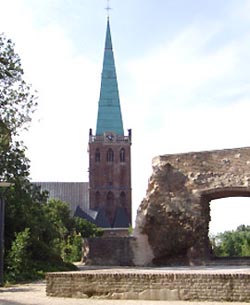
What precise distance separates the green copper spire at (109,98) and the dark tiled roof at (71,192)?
31.9ft

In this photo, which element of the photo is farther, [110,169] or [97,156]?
[97,156]

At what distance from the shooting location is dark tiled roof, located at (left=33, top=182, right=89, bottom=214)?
267 feet

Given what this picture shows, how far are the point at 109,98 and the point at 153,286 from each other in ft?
209

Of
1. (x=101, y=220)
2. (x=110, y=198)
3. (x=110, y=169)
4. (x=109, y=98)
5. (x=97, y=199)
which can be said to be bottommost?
(x=101, y=220)

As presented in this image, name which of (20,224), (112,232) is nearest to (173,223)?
(20,224)

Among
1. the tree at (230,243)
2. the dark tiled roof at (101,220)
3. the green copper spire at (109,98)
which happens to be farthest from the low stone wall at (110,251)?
the dark tiled roof at (101,220)

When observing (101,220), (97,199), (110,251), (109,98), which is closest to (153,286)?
(110,251)

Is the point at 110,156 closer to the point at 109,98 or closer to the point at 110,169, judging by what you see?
the point at 110,169

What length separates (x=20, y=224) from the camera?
2164cm

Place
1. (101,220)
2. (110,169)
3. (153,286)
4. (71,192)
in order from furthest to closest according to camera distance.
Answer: (110,169), (71,192), (101,220), (153,286)

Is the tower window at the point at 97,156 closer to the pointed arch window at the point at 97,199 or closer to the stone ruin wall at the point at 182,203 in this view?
the pointed arch window at the point at 97,199

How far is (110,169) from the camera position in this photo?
274ft

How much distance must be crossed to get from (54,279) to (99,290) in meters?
1.16

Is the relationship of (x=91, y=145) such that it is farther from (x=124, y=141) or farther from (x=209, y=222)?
(x=209, y=222)
